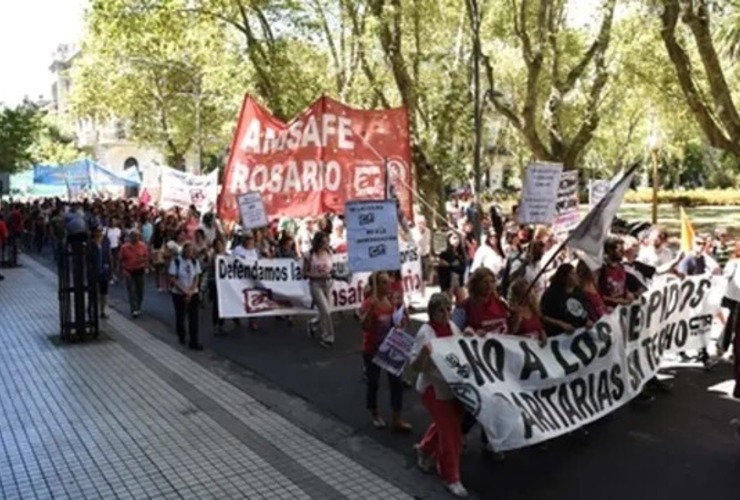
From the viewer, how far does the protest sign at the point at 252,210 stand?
11.5 m

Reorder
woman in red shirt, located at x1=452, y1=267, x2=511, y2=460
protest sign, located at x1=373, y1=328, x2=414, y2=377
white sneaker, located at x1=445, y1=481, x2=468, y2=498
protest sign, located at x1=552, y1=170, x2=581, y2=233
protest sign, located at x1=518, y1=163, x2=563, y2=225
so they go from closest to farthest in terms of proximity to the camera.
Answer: white sneaker, located at x1=445, y1=481, x2=468, y2=498, woman in red shirt, located at x1=452, y1=267, x2=511, y2=460, protest sign, located at x1=373, y1=328, x2=414, y2=377, protest sign, located at x1=518, y1=163, x2=563, y2=225, protest sign, located at x1=552, y1=170, x2=581, y2=233

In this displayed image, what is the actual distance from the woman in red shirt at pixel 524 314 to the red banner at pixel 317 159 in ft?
14.5

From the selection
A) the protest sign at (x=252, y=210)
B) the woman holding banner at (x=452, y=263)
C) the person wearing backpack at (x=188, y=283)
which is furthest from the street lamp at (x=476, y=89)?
the person wearing backpack at (x=188, y=283)

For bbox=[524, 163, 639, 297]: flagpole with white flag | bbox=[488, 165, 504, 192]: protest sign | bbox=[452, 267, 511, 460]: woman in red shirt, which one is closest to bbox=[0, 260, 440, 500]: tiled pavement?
bbox=[452, 267, 511, 460]: woman in red shirt

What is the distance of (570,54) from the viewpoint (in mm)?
26812

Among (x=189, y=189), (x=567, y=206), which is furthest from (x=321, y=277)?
(x=189, y=189)

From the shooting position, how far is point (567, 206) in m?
13.9

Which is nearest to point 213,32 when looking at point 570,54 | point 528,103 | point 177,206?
point 177,206

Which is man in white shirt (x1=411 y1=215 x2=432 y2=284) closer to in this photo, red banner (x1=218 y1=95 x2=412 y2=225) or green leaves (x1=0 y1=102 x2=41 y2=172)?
red banner (x1=218 y1=95 x2=412 y2=225)

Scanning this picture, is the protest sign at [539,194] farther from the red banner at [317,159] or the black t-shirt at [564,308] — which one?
the black t-shirt at [564,308]

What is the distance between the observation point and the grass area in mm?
32191

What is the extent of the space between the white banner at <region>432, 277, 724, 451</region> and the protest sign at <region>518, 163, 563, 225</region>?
7.65ft

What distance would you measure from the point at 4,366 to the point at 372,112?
610 centimetres

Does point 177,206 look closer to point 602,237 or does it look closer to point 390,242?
point 390,242
